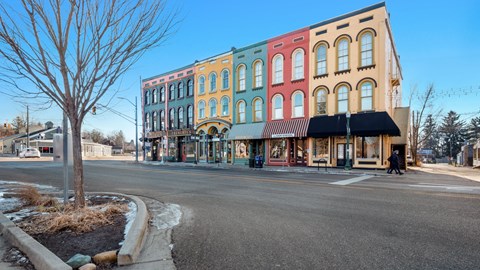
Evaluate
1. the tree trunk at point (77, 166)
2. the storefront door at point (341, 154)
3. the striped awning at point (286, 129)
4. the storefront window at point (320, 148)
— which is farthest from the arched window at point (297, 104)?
the tree trunk at point (77, 166)

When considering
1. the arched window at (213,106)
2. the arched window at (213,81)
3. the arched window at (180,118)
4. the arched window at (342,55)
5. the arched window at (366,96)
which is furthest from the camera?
the arched window at (180,118)

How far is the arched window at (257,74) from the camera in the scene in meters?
28.3

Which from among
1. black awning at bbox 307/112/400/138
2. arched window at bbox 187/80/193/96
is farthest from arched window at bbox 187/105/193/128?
black awning at bbox 307/112/400/138

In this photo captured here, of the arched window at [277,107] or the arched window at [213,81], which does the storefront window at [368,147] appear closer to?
the arched window at [277,107]

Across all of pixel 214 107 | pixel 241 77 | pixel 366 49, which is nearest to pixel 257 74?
pixel 241 77

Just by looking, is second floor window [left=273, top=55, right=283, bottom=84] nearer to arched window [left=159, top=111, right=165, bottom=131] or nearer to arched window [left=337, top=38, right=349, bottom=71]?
arched window [left=337, top=38, right=349, bottom=71]

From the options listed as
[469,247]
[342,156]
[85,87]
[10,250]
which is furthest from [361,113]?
[10,250]

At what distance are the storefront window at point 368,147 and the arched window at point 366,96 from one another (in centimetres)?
238

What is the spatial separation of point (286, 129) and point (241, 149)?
630 cm

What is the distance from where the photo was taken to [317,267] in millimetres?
3713

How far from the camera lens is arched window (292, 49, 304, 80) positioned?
2569 cm

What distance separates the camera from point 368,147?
72.4ft

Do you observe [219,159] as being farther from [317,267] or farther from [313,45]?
[317,267]

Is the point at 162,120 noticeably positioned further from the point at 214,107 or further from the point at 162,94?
the point at 214,107
